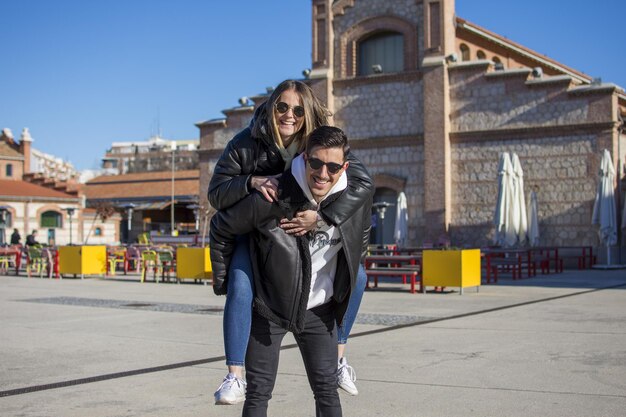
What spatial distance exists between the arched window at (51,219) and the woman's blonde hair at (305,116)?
57.8 meters

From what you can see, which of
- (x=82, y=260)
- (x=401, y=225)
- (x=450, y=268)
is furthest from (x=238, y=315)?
(x=401, y=225)

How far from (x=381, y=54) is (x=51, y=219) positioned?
3588cm

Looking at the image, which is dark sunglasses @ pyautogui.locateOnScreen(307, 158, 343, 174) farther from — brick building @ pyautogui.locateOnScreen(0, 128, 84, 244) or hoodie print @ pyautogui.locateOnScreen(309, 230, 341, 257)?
brick building @ pyautogui.locateOnScreen(0, 128, 84, 244)

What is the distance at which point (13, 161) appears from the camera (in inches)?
2665

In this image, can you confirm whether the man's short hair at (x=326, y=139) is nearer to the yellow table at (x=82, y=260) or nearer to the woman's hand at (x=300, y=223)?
the woman's hand at (x=300, y=223)

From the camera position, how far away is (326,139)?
11.4 ft

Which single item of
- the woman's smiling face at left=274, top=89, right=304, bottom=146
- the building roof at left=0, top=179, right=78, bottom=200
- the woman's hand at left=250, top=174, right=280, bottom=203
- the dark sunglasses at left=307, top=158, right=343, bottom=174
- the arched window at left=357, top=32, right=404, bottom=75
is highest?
the arched window at left=357, top=32, right=404, bottom=75

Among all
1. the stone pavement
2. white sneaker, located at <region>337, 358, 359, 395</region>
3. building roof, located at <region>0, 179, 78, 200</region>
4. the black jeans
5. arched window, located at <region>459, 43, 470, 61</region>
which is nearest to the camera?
the black jeans

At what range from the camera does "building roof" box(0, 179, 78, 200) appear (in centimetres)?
5737

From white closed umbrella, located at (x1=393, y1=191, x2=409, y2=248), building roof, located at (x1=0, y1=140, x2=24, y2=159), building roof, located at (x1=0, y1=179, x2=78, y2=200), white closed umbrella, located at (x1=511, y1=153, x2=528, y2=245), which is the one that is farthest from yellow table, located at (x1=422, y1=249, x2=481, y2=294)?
building roof, located at (x1=0, y1=140, x2=24, y2=159)

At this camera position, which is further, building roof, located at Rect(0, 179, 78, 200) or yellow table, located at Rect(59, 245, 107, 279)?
building roof, located at Rect(0, 179, 78, 200)

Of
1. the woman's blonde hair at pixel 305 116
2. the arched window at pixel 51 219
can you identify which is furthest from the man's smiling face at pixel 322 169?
the arched window at pixel 51 219

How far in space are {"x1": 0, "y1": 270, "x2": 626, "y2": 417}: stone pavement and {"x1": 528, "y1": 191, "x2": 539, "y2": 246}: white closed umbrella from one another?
40.4ft

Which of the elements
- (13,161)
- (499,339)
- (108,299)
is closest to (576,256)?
Result: (108,299)
